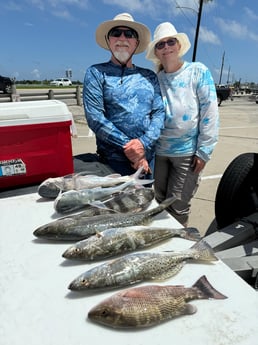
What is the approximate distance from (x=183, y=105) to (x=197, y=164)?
0.57 m

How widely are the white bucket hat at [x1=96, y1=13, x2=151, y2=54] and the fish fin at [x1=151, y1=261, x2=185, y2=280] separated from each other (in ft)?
6.27

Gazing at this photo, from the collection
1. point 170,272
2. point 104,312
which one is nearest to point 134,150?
point 170,272

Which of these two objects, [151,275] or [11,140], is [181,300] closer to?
[151,275]

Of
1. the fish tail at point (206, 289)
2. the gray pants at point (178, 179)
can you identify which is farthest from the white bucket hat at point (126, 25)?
the fish tail at point (206, 289)

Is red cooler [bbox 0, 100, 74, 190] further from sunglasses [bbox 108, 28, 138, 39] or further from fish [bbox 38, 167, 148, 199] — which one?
sunglasses [bbox 108, 28, 138, 39]

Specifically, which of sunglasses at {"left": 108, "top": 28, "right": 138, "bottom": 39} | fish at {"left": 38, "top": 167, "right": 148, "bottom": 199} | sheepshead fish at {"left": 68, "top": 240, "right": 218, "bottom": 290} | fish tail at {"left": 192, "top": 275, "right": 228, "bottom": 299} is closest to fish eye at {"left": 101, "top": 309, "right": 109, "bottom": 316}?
sheepshead fish at {"left": 68, "top": 240, "right": 218, "bottom": 290}

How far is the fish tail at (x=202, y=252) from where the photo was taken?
1.47 metres

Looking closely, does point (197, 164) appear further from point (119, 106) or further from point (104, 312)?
point (104, 312)

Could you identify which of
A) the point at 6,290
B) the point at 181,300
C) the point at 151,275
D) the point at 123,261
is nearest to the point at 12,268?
the point at 6,290

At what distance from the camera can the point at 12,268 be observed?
143 cm

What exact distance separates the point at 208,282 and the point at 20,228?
1.07 metres

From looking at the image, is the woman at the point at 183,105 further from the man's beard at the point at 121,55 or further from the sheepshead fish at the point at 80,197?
the sheepshead fish at the point at 80,197

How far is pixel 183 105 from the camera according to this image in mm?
2727

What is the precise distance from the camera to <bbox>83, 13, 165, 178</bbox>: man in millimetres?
2391
